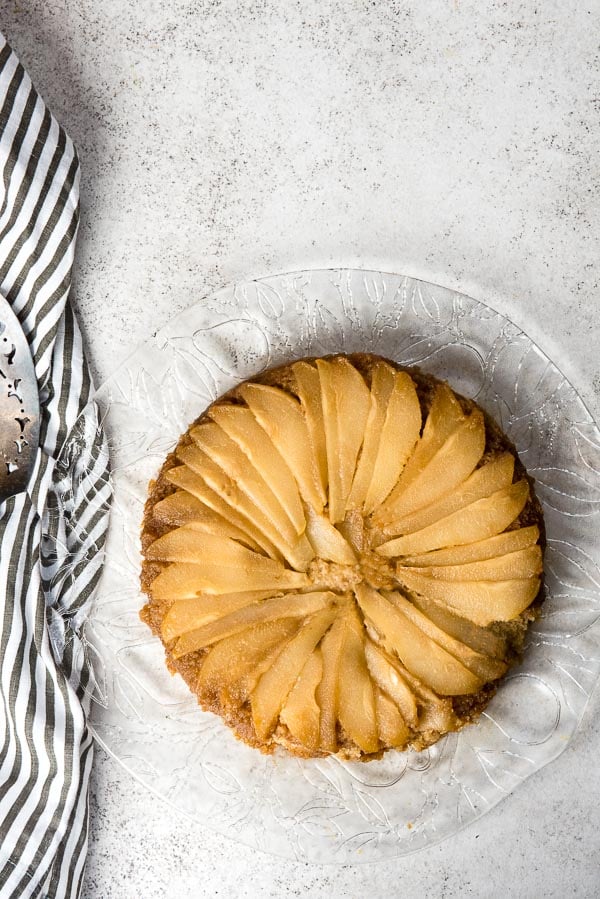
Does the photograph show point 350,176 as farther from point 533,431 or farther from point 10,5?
point 10,5

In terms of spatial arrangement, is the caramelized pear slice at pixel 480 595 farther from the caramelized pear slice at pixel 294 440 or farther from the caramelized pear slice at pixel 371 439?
the caramelized pear slice at pixel 294 440

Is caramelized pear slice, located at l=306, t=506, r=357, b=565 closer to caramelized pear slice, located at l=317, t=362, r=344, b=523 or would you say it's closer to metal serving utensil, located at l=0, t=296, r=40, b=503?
caramelized pear slice, located at l=317, t=362, r=344, b=523

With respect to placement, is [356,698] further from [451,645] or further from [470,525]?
[470,525]

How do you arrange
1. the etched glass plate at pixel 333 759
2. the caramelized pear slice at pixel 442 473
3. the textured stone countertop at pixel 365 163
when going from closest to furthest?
the caramelized pear slice at pixel 442 473 → the etched glass plate at pixel 333 759 → the textured stone countertop at pixel 365 163

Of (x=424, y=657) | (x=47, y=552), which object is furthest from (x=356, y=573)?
(x=47, y=552)

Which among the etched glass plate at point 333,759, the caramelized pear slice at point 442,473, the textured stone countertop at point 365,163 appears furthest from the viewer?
the textured stone countertop at point 365,163

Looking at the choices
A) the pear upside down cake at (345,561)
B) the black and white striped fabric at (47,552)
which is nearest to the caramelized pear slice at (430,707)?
the pear upside down cake at (345,561)

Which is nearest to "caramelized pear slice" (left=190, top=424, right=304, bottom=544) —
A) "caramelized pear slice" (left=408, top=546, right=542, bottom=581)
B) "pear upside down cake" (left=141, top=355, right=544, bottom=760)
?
"pear upside down cake" (left=141, top=355, right=544, bottom=760)
